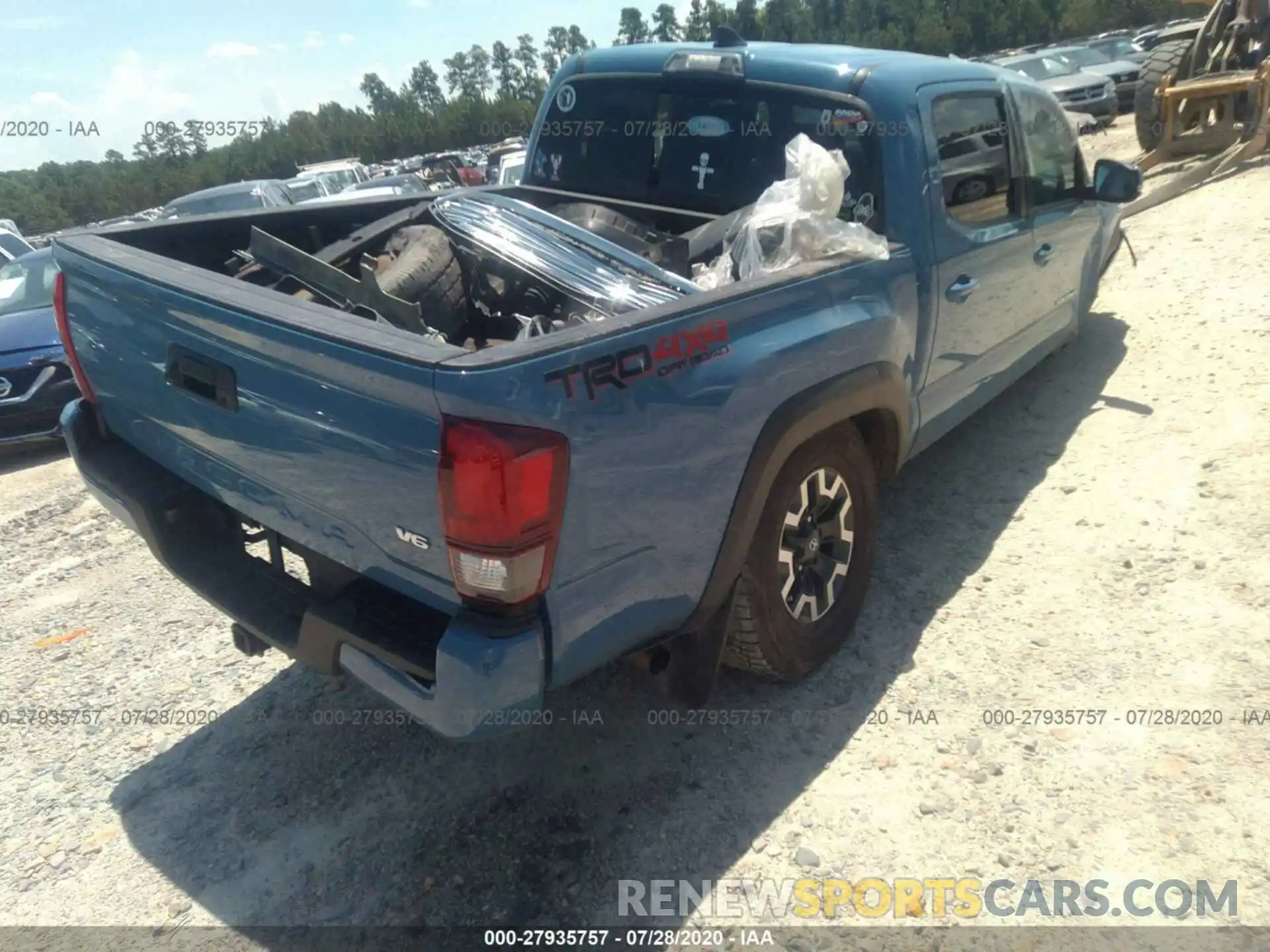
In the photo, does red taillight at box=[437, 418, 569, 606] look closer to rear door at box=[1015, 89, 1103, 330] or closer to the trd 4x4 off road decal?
the trd 4x4 off road decal

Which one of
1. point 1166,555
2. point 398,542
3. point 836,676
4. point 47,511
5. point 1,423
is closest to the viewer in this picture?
point 398,542

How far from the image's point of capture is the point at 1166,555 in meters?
3.72

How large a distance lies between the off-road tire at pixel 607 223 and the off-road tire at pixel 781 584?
106 cm

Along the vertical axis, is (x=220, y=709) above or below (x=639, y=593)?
below

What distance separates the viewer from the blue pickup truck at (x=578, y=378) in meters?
2.05

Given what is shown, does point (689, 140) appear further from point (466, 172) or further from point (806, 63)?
point (466, 172)

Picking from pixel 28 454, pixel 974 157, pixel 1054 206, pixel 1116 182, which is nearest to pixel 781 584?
pixel 974 157

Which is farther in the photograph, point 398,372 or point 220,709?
point 220,709

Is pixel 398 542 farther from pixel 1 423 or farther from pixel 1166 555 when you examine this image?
pixel 1 423

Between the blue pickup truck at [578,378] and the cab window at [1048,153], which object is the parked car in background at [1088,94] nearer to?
the cab window at [1048,153]

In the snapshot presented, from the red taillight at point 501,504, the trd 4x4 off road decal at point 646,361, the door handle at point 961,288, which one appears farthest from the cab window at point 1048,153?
the red taillight at point 501,504

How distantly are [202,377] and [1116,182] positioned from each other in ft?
13.8

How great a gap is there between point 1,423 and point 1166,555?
6.82m

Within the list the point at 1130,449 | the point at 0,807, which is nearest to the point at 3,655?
the point at 0,807
